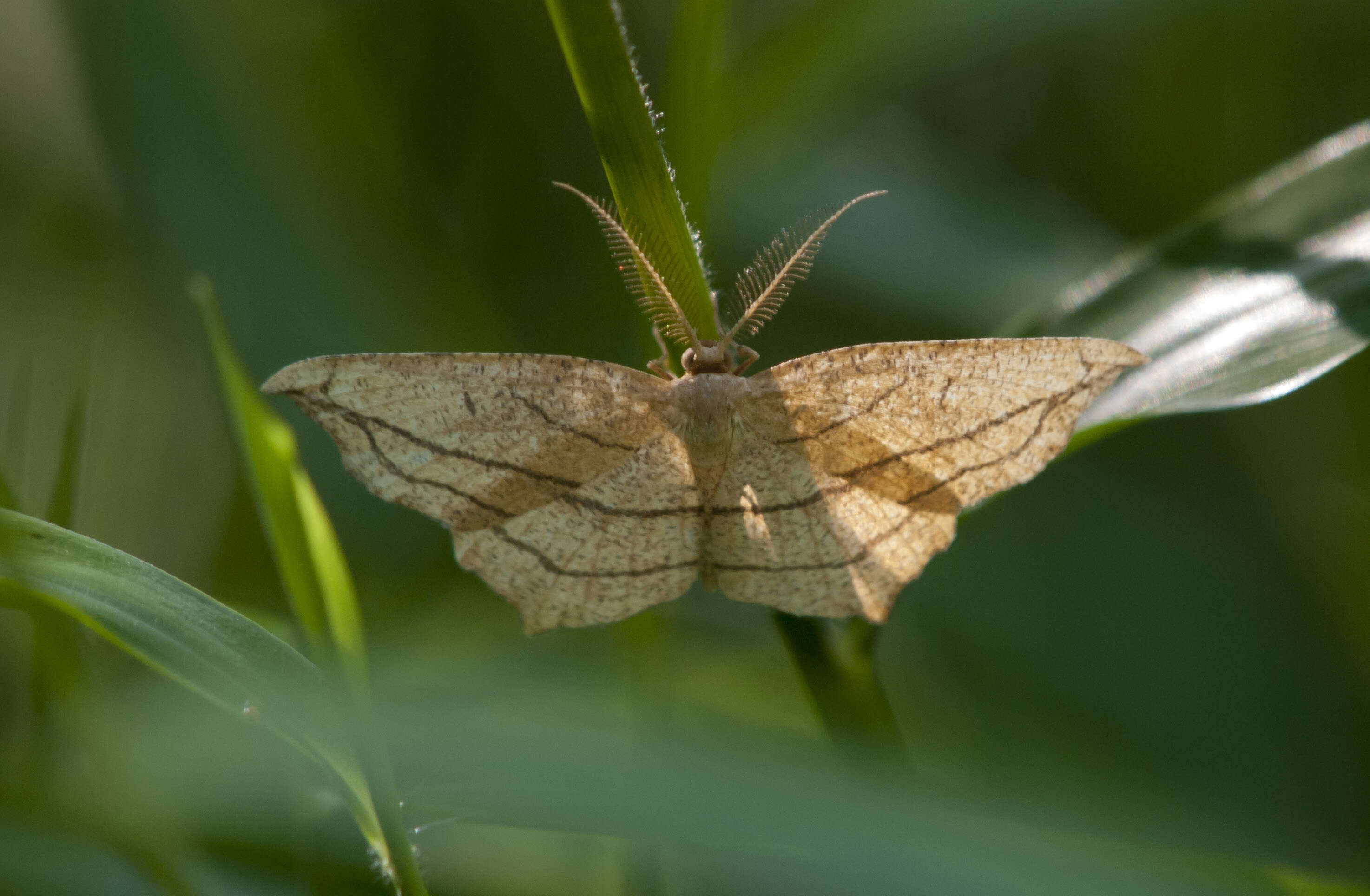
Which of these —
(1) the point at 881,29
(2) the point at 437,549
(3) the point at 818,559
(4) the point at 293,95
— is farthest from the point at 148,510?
(1) the point at 881,29

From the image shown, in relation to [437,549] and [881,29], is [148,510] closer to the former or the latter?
[437,549]

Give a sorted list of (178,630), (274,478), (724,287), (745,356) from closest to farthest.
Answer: (178,630), (274,478), (745,356), (724,287)

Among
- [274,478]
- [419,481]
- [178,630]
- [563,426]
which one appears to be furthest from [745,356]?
[178,630]

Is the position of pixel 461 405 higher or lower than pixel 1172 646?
higher

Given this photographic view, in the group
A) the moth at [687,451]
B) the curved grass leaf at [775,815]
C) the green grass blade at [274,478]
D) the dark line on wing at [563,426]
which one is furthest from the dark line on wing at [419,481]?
the curved grass leaf at [775,815]

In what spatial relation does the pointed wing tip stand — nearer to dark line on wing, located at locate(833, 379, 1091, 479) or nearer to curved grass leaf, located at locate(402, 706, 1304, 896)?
curved grass leaf, located at locate(402, 706, 1304, 896)

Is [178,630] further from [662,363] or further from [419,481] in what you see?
[662,363]
